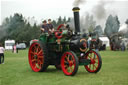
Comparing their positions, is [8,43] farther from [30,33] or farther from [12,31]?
[12,31]

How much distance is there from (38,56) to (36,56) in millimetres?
304

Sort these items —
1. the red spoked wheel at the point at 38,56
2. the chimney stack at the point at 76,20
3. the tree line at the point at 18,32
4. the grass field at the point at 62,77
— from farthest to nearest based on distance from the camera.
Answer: the tree line at the point at 18,32 → the red spoked wheel at the point at 38,56 → the chimney stack at the point at 76,20 → the grass field at the point at 62,77

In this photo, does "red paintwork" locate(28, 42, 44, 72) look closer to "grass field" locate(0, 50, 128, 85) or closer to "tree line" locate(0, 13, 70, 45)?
"grass field" locate(0, 50, 128, 85)

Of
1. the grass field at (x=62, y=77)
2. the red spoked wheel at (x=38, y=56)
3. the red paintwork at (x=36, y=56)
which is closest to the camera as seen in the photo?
the grass field at (x=62, y=77)

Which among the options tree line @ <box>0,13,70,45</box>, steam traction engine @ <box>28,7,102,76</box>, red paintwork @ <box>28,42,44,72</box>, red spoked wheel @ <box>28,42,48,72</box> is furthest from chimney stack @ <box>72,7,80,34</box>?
tree line @ <box>0,13,70,45</box>

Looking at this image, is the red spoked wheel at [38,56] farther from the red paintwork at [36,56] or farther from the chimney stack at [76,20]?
the chimney stack at [76,20]

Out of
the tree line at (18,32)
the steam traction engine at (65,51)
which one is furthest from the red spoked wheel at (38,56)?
the tree line at (18,32)

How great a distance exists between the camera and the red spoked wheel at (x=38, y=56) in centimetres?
789

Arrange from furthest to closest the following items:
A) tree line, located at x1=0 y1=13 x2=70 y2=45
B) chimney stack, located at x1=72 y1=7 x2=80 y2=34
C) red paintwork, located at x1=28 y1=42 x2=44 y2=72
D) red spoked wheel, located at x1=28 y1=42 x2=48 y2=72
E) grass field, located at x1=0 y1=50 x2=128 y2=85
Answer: tree line, located at x1=0 y1=13 x2=70 y2=45 → red paintwork, located at x1=28 y1=42 x2=44 y2=72 → red spoked wheel, located at x1=28 y1=42 x2=48 y2=72 → chimney stack, located at x1=72 y1=7 x2=80 y2=34 → grass field, located at x1=0 y1=50 x2=128 y2=85

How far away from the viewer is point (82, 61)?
739 cm

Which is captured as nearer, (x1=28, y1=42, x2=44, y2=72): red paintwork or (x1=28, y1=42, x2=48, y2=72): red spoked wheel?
(x1=28, y1=42, x2=48, y2=72): red spoked wheel

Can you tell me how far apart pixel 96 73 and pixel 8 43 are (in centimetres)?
3629

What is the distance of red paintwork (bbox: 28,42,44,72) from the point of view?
8.21 metres

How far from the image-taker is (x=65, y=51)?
7645mm
